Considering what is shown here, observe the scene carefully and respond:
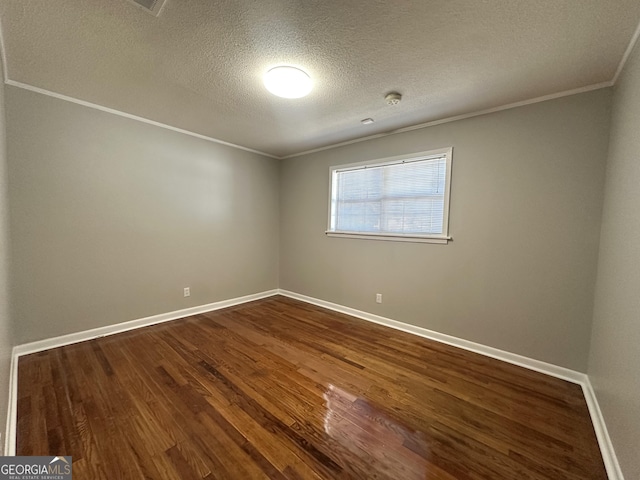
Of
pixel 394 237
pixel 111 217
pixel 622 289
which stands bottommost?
pixel 622 289

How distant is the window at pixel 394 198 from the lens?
2803 mm

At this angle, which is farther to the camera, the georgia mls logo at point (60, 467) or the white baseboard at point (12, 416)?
the white baseboard at point (12, 416)

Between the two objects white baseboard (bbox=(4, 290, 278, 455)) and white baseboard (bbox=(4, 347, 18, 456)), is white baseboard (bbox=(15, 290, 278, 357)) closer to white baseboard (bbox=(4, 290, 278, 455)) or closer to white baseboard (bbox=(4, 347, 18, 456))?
white baseboard (bbox=(4, 290, 278, 455))

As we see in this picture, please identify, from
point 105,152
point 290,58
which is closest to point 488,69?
point 290,58

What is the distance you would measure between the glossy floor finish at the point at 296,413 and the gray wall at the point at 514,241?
398 millimetres

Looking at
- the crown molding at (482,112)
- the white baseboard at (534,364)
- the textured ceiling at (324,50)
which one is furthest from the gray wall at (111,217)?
the white baseboard at (534,364)

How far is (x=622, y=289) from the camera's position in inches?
57.0

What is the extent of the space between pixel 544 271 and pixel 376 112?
2198mm

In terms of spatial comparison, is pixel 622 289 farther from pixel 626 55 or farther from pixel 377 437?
pixel 377 437

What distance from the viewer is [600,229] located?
198 cm

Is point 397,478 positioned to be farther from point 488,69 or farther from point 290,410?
point 488,69

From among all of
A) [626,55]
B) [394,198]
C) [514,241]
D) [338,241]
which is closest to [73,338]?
[338,241]

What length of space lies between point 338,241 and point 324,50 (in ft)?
8.12

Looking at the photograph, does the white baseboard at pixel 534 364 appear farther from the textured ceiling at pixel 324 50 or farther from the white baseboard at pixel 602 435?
the textured ceiling at pixel 324 50
